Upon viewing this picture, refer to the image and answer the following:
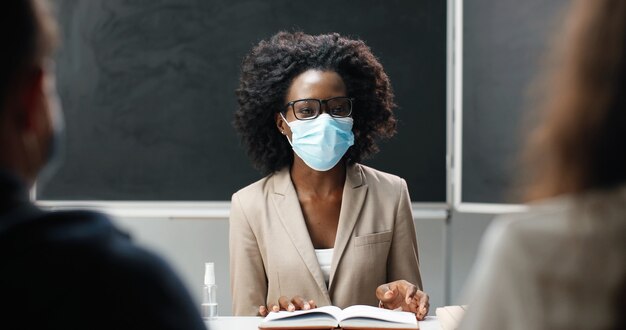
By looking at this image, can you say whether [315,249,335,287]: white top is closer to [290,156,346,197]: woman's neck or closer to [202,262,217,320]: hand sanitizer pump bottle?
[290,156,346,197]: woman's neck

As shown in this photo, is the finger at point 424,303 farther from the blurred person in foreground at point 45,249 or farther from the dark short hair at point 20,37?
the dark short hair at point 20,37

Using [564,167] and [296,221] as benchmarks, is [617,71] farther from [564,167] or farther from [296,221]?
[296,221]

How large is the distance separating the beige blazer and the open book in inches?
21.8

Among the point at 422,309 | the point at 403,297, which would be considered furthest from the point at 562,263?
the point at 403,297

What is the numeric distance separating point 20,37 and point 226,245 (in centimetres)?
280

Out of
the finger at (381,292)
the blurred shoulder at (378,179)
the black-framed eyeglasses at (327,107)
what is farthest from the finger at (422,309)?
the black-framed eyeglasses at (327,107)

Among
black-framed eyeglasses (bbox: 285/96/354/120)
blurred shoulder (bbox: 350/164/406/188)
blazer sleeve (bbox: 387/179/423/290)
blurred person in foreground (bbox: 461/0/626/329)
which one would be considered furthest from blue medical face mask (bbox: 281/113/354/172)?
blurred person in foreground (bbox: 461/0/626/329)

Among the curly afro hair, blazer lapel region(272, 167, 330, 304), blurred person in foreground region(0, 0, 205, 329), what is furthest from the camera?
the curly afro hair

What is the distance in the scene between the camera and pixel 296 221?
8.38ft

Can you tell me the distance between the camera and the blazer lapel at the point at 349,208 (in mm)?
2504

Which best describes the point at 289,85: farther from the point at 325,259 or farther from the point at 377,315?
the point at 377,315

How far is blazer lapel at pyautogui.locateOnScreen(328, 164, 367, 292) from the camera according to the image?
250cm

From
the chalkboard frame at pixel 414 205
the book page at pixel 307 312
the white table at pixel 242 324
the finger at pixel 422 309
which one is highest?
the chalkboard frame at pixel 414 205

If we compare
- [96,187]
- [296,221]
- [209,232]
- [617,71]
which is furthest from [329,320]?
[96,187]
